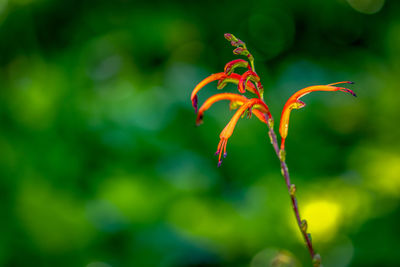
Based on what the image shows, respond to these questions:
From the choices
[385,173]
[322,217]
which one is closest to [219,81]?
[322,217]

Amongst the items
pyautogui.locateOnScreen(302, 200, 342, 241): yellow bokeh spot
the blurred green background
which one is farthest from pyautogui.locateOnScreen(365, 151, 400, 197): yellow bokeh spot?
A: pyautogui.locateOnScreen(302, 200, 342, 241): yellow bokeh spot

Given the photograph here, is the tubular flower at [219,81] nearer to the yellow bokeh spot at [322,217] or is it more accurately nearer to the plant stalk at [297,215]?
the plant stalk at [297,215]

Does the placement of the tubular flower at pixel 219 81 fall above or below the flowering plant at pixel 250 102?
above

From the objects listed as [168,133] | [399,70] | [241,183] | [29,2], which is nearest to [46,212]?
[168,133]

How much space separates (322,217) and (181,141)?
36.5 inches

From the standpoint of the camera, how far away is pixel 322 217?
208 centimetres

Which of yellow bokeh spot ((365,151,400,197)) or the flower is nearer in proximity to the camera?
the flower

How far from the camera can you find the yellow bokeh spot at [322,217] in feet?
6.66

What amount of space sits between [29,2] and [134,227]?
1.63 m

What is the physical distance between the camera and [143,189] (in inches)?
91.9

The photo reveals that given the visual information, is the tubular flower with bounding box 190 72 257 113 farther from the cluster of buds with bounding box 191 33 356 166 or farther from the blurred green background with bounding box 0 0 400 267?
the blurred green background with bounding box 0 0 400 267

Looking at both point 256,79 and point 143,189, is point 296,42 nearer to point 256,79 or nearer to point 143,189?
point 143,189

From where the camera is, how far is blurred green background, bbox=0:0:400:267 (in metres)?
2.16

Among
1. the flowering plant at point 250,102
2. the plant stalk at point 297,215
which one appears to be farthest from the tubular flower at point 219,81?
the plant stalk at point 297,215
